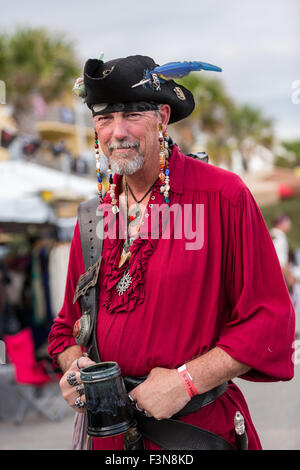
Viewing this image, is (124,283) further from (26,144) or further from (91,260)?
(26,144)

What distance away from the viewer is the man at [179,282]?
1.91m

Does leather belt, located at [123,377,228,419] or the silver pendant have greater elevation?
the silver pendant

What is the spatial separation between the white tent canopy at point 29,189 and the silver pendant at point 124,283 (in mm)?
4794

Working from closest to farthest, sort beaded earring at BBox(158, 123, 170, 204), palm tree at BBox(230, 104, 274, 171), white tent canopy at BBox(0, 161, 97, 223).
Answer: beaded earring at BBox(158, 123, 170, 204), white tent canopy at BBox(0, 161, 97, 223), palm tree at BBox(230, 104, 274, 171)

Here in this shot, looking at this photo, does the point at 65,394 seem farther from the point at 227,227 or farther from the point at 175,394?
the point at 227,227

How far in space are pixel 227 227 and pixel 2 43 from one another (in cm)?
2537

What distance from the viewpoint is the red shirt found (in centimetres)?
190

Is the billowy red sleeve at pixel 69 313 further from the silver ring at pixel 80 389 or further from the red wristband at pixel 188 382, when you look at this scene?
the red wristband at pixel 188 382

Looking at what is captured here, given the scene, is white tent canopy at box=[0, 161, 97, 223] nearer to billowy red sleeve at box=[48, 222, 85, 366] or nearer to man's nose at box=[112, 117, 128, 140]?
billowy red sleeve at box=[48, 222, 85, 366]

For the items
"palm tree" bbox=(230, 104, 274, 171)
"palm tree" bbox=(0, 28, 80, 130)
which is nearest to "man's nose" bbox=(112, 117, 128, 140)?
"palm tree" bbox=(0, 28, 80, 130)

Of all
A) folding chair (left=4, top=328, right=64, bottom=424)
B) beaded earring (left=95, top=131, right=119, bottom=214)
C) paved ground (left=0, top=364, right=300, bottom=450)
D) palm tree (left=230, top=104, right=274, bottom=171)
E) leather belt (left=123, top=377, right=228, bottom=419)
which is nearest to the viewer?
leather belt (left=123, top=377, right=228, bottom=419)

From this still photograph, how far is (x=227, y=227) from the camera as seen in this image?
1.98 metres

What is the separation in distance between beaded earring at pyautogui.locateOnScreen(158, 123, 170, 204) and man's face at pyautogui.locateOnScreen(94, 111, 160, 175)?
0.09ft

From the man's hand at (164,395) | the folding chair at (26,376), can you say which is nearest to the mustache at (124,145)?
the man's hand at (164,395)
